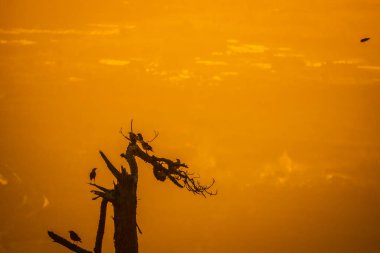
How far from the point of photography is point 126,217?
1273 cm

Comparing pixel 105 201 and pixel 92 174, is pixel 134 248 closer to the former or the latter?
pixel 105 201

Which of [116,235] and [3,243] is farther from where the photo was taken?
[3,243]

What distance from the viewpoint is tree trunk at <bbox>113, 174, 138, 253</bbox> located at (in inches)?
499

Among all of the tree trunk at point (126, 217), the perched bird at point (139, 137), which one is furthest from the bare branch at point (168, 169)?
the perched bird at point (139, 137)

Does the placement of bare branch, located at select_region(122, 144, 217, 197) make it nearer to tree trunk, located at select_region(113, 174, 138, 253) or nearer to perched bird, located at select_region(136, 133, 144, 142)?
tree trunk, located at select_region(113, 174, 138, 253)

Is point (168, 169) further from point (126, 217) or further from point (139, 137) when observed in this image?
point (139, 137)

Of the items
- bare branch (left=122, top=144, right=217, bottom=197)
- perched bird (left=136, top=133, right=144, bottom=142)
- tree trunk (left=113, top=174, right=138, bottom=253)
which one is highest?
perched bird (left=136, top=133, right=144, bottom=142)

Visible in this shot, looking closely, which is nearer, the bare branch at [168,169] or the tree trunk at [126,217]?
the tree trunk at [126,217]

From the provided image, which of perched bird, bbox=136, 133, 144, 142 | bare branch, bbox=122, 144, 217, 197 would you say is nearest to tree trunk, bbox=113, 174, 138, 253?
bare branch, bbox=122, 144, 217, 197

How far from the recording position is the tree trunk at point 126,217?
12672mm

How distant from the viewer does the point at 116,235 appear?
12.7 meters

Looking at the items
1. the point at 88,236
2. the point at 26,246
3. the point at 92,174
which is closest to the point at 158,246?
the point at 88,236

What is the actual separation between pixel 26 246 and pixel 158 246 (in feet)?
106

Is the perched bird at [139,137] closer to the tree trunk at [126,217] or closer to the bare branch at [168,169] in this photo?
the bare branch at [168,169]
